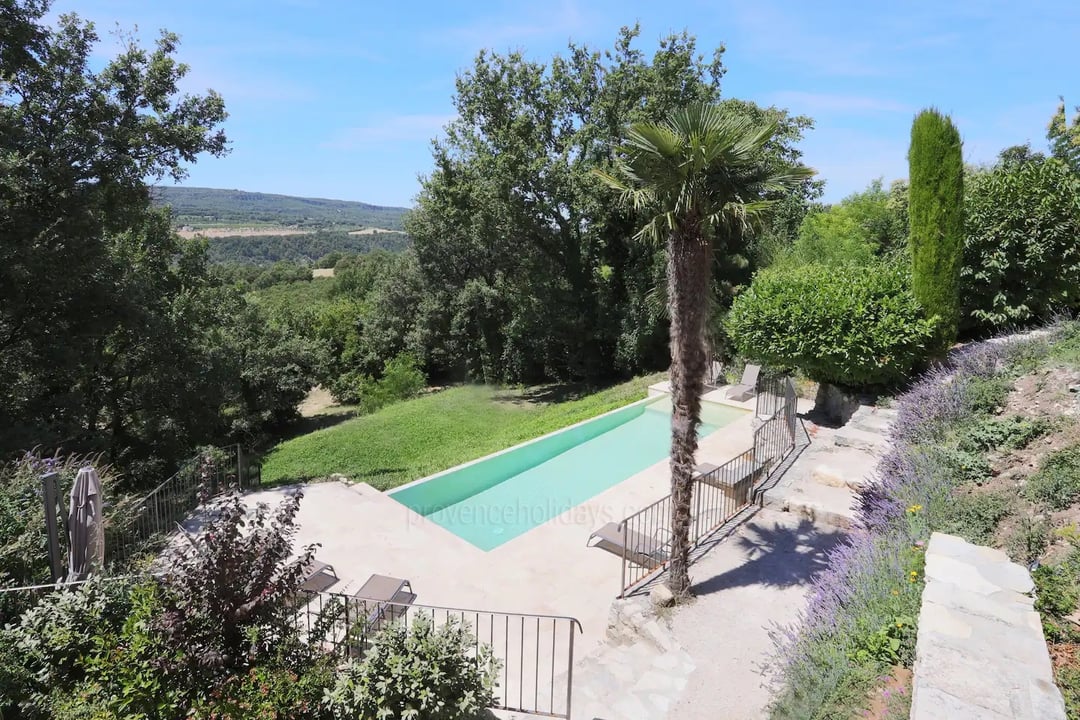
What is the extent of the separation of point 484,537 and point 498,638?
3178 millimetres

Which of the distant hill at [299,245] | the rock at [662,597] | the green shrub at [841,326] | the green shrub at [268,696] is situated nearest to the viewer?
the green shrub at [268,696]

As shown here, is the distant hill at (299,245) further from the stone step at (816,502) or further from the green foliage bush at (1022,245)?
the stone step at (816,502)

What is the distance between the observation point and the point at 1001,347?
32.4 feet

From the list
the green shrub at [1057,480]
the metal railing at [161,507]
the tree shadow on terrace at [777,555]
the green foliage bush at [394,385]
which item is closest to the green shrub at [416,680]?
the metal railing at [161,507]

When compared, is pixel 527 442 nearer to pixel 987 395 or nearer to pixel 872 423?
pixel 872 423

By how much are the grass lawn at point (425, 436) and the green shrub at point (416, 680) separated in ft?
23.7

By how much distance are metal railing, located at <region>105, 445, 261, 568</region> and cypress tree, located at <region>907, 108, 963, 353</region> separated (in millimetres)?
12455

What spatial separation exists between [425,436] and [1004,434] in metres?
14.8

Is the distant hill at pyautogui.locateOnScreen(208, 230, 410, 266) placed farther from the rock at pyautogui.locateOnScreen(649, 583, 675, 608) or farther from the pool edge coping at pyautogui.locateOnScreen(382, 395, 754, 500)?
the rock at pyautogui.locateOnScreen(649, 583, 675, 608)

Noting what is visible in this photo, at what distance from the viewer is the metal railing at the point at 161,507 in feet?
23.8

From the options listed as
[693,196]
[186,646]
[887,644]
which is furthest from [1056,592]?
[186,646]

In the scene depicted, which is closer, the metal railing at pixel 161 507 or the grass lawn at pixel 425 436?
the metal railing at pixel 161 507

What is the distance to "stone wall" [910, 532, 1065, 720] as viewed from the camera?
3.15 metres

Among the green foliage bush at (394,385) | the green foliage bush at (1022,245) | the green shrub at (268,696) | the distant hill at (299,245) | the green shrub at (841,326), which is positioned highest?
the distant hill at (299,245)
